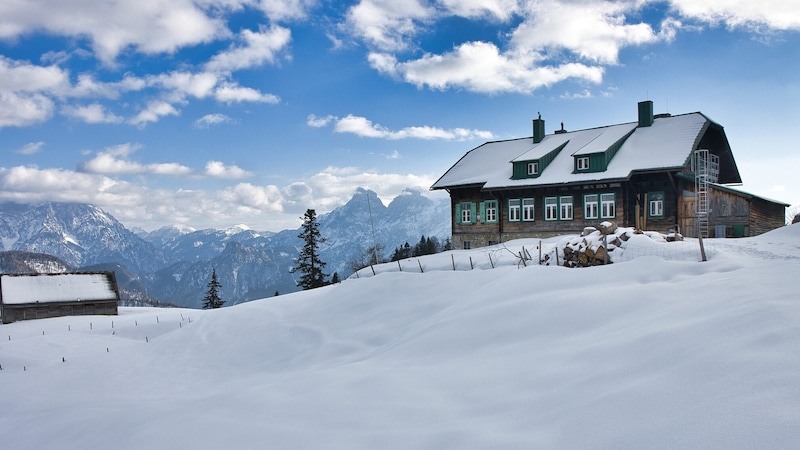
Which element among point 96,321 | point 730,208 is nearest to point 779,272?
point 730,208

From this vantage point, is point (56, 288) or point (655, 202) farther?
point (56, 288)

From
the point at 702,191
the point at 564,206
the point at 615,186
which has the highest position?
the point at 615,186

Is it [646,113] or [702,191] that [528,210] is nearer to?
[702,191]

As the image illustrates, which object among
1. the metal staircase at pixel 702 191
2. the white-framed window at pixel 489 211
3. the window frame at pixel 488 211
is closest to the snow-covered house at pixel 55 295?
the window frame at pixel 488 211

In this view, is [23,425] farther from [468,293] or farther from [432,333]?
[468,293]

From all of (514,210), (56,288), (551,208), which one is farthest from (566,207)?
(56,288)

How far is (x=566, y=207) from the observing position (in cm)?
3106

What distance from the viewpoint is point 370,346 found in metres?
12.3

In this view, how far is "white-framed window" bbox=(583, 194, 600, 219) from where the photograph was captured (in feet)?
98.1

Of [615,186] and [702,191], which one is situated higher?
[615,186]

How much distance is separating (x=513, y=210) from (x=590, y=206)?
5137 mm

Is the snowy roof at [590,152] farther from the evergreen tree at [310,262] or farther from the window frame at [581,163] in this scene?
the evergreen tree at [310,262]

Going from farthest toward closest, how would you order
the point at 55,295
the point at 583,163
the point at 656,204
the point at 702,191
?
1. the point at 55,295
2. the point at 583,163
3. the point at 656,204
4. the point at 702,191

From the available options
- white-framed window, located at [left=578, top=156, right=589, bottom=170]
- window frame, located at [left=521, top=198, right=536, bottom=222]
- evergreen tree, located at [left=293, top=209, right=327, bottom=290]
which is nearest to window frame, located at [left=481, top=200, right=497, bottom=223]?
window frame, located at [left=521, top=198, right=536, bottom=222]
